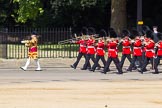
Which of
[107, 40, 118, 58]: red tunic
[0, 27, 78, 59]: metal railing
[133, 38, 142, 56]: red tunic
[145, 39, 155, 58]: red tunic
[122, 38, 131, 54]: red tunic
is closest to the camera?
[107, 40, 118, 58]: red tunic

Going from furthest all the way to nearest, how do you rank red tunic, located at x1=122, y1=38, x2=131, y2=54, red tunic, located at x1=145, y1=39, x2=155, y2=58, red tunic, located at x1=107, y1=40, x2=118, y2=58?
1. red tunic, located at x1=122, y1=38, x2=131, y2=54
2. red tunic, located at x1=145, y1=39, x2=155, y2=58
3. red tunic, located at x1=107, y1=40, x2=118, y2=58

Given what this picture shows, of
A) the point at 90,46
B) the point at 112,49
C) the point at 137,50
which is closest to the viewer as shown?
the point at 112,49

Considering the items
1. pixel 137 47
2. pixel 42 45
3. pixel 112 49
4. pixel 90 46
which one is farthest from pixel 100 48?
pixel 42 45

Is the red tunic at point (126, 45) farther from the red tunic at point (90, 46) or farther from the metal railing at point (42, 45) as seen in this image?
the metal railing at point (42, 45)

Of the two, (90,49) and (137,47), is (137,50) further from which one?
(90,49)

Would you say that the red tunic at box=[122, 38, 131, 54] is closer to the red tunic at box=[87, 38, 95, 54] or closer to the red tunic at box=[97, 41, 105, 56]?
the red tunic at box=[97, 41, 105, 56]

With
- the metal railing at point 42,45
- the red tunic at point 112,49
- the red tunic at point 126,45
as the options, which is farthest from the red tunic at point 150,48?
the metal railing at point 42,45

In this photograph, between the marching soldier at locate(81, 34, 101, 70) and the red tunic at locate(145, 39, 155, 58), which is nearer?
the red tunic at locate(145, 39, 155, 58)

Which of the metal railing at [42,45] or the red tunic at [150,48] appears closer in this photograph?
the red tunic at [150,48]

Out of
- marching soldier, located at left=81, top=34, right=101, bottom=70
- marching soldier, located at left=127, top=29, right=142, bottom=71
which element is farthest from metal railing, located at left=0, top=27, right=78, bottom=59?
marching soldier, located at left=127, top=29, right=142, bottom=71

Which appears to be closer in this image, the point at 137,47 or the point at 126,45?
the point at 126,45

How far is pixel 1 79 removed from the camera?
61.7ft
